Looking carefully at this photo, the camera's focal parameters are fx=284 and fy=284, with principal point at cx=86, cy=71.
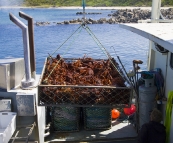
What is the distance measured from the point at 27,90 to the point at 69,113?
1.30 meters

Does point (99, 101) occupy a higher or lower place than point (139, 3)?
lower

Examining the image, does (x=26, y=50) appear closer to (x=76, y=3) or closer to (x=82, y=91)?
(x=82, y=91)

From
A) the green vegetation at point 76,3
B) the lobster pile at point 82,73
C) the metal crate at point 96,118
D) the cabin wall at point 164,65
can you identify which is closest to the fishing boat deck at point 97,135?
the metal crate at point 96,118

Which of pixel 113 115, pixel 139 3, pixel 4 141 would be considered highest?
pixel 139 3

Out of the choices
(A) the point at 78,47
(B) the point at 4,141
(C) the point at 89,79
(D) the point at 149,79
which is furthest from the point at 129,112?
(A) the point at 78,47

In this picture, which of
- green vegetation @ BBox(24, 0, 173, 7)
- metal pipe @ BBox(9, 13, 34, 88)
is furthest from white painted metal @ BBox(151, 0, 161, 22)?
green vegetation @ BBox(24, 0, 173, 7)

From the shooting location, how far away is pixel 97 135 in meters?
6.35

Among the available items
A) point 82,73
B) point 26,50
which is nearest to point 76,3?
point 82,73

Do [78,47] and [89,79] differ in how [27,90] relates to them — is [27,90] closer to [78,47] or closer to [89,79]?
[89,79]

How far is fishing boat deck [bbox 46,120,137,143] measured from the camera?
6219 mm

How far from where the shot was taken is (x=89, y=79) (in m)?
5.28

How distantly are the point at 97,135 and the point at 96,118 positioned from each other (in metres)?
0.38

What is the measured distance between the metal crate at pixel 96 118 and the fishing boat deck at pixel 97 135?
12 cm

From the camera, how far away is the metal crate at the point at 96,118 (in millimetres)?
6230
